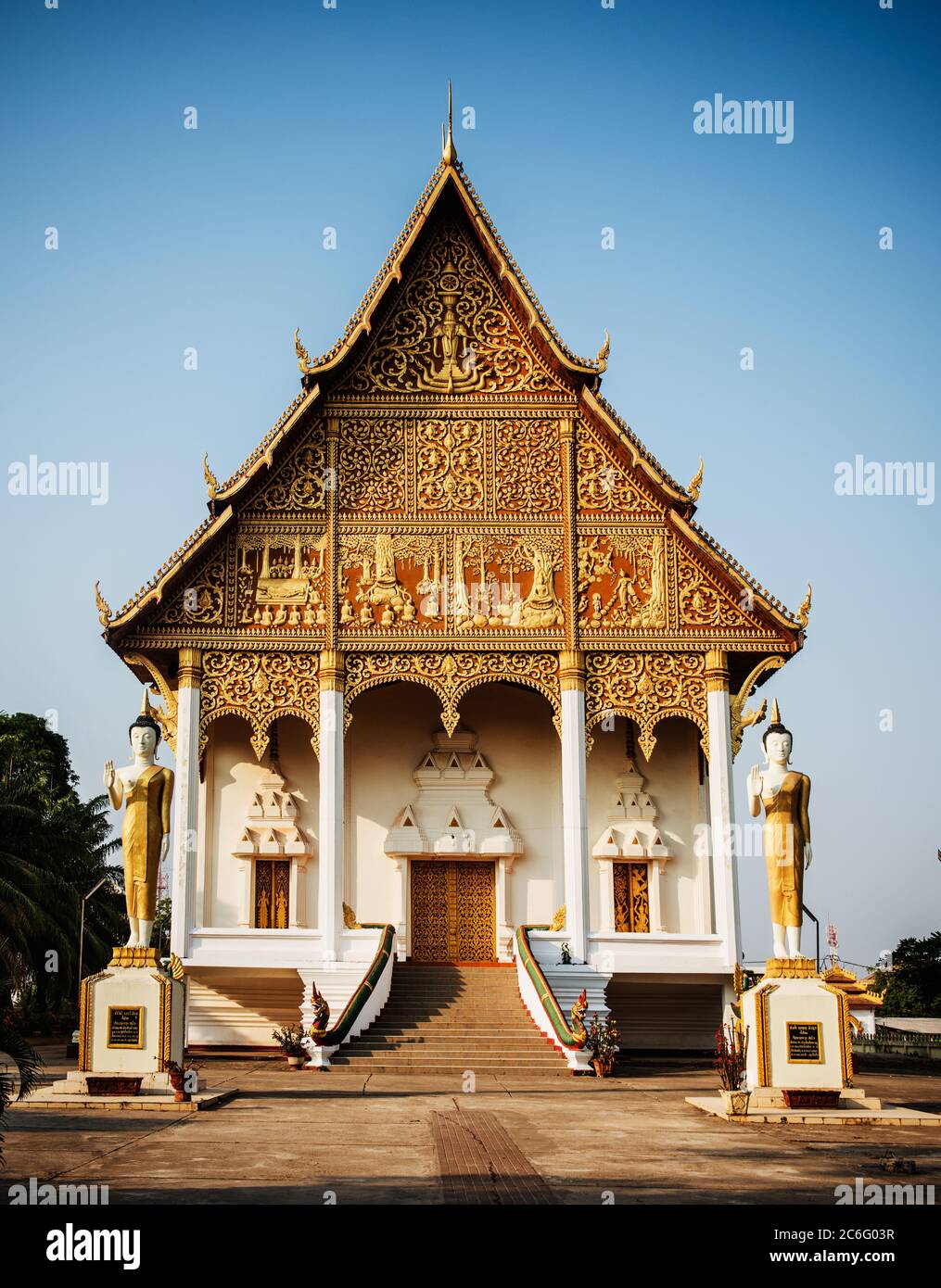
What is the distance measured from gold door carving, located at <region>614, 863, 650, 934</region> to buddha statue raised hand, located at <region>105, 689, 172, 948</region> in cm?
1136

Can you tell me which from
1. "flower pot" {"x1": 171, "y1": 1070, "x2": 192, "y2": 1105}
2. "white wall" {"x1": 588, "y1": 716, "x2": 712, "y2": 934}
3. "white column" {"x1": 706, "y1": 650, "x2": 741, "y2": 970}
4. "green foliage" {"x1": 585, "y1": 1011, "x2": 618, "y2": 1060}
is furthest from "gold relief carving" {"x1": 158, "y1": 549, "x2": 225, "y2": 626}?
"flower pot" {"x1": 171, "y1": 1070, "x2": 192, "y2": 1105}

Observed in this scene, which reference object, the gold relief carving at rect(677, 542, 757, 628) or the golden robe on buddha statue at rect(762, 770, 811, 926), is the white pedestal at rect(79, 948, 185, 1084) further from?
the gold relief carving at rect(677, 542, 757, 628)

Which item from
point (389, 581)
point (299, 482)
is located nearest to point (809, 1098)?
point (389, 581)

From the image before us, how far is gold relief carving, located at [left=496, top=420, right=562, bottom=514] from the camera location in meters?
23.5

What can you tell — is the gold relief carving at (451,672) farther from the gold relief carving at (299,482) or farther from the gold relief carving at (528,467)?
the gold relief carving at (299,482)

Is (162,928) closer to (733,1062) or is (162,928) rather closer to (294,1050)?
(294,1050)

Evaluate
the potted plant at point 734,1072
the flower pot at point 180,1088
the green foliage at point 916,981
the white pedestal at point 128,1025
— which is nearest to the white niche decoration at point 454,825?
the white pedestal at point 128,1025

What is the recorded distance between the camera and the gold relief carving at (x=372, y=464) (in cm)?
2339

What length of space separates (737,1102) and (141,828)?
6.80 m

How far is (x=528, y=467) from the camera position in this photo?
23.7 m

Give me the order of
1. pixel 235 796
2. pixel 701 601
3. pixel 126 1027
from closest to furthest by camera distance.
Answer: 1. pixel 126 1027
2. pixel 701 601
3. pixel 235 796

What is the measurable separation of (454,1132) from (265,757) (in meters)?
14.1

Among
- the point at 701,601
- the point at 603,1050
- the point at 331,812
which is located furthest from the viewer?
the point at 701,601
